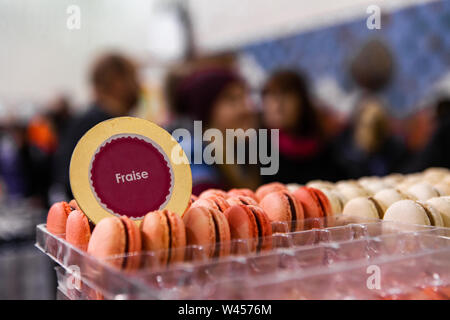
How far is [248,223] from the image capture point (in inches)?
40.4

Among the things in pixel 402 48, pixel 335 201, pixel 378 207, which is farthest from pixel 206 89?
pixel 402 48

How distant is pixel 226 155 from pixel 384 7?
92.3 inches

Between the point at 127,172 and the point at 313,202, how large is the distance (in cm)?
47

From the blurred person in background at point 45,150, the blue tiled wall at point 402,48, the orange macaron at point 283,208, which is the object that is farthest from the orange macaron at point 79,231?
the blurred person in background at point 45,150

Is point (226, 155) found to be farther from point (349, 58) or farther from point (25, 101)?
point (25, 101)

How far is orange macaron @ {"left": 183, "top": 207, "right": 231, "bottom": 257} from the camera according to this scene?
979 mm

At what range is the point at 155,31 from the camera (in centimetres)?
683

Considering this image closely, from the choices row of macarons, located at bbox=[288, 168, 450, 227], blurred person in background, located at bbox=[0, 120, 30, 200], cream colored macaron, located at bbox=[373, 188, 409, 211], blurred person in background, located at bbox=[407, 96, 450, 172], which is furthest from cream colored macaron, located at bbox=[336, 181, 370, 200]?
blurred person in background, located at bbox=[0, 120, 30, 200]

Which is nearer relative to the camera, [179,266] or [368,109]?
[179,266]

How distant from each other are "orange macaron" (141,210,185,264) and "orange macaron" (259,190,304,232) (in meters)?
0.29

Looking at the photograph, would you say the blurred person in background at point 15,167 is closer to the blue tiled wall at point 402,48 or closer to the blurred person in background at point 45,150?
the blurred person in background at point 45,150

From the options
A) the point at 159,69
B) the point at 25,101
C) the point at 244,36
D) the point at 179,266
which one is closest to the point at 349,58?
the point at 244,36
